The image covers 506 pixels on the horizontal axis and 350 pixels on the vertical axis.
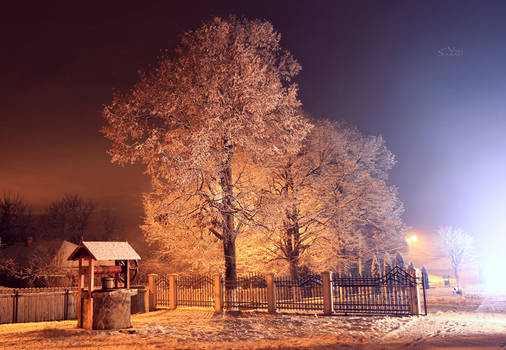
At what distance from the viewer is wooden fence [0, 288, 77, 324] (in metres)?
20.4

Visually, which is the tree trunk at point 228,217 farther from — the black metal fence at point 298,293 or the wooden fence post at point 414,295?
the wooden fence post at point 414,295

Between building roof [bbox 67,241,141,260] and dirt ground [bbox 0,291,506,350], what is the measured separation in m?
2.48

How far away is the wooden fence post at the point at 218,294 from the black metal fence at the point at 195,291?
766 mm

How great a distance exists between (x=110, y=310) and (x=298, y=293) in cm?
830

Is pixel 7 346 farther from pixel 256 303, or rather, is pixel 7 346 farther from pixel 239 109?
pixel 239 109

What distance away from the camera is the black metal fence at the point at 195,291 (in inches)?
876

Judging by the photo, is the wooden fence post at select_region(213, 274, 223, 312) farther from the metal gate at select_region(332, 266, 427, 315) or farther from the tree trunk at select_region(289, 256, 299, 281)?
the tree trunk at select_region(289, 256, 299, 281)

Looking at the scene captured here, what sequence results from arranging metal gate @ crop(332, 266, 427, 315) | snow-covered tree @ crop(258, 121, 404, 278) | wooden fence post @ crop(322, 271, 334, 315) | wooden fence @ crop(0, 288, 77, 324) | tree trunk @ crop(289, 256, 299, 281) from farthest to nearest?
tree trunk @ crop(289, 256, 299, 281), snow-covered tree @ crop(258, 121, 404, 278), wooden fence @ crop(0, 288, 77, 324), wooden fence post @ crop(322, 271, 334, 315), metal gate @ crop(332, 266, 427, 315)

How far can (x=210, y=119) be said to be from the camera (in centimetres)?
1914

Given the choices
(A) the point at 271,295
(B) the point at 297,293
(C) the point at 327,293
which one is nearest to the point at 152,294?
(A) the point at 271,295

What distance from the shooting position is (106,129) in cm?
2045

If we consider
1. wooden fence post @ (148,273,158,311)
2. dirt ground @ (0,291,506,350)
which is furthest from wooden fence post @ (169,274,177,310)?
dirt ground @ (0,291,506,350)

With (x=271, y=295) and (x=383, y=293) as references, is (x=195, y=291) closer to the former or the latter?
(x=271, y=295)

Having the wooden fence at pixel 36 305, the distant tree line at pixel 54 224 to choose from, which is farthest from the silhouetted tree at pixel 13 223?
the wooden fence at pixel 36 305
